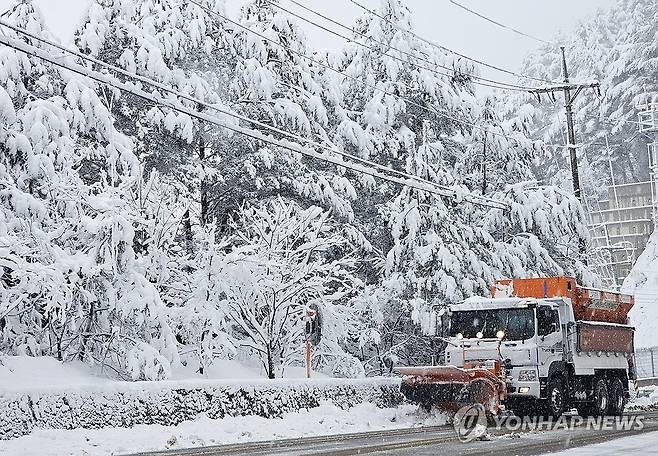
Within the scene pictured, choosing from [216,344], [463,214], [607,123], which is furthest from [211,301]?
[607,123]

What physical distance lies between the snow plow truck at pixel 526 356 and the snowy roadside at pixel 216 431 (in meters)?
1.51

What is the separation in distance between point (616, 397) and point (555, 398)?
3646 mm

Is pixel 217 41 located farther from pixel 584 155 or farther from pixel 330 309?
pixel 584 155

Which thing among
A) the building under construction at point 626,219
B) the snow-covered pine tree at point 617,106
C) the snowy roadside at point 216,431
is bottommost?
the snowy roadside at point 216,431

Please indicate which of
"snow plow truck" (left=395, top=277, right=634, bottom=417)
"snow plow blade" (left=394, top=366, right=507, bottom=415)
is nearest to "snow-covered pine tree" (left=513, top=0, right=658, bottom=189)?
"snow plow truck" (left=395, top=277, right=634, bottom=417)

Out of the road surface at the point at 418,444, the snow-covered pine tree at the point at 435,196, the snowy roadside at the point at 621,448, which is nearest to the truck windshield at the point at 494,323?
the road surface at the point at 418,444

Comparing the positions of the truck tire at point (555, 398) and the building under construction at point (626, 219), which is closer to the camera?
the truck tire at point (555, 398)

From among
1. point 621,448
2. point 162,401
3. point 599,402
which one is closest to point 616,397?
point 599,402

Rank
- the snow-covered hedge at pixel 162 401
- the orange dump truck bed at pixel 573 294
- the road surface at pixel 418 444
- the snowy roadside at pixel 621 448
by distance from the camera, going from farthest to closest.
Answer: the orange dump truck bed at pixel 573 294
the snow-covered hedge at pixel 162 401
the road surface at pixel 418 444
the snowy roadside at pixel 621 448

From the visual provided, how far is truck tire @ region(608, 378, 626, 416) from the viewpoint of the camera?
935 inches

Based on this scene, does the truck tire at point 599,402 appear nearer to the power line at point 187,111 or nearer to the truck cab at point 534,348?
the truck cab at point 534,348

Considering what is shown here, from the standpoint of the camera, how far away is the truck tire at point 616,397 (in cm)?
2375

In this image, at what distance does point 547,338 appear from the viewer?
2091 centimetres

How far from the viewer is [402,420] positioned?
2191cm
